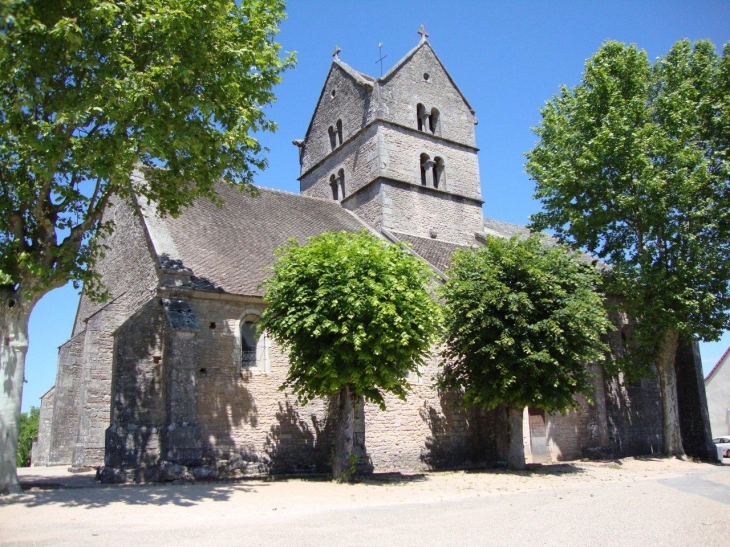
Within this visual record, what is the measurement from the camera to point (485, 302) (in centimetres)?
1625

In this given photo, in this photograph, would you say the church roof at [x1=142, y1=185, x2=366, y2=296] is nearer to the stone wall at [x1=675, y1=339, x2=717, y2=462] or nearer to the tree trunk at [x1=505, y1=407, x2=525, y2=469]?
the tree trunk at [x1=505, y1=407, x2=525, y2=469]

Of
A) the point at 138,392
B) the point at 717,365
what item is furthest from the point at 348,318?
the point at 717,365

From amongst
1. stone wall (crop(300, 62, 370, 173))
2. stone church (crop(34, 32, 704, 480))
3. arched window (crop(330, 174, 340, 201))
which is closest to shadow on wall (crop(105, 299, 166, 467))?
stone church (crop(34, 32, 704, 480))

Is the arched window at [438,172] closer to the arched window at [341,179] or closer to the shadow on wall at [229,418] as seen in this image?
the arched window at [341,179]

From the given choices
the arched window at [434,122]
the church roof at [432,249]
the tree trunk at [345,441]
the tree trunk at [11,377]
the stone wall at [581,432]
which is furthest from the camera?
the arched window at [434,122]

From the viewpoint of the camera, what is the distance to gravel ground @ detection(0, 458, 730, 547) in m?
7.54

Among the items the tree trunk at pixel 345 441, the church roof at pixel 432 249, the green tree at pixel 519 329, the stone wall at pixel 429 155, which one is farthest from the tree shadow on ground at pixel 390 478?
the stone wall at pixel 429 155

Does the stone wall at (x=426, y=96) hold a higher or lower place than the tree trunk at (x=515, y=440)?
higher

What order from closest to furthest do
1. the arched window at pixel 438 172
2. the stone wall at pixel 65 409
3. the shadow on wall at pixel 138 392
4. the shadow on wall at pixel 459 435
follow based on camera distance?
the shadow on wall at pixel 138 392, the stone wall at pixel 65 409, the shadow on wall at pixel 459 435, the arched window at pixel 438 172

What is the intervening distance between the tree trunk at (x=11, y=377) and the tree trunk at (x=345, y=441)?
20.9 ft

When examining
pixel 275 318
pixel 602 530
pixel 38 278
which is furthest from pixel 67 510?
pixel 602 530

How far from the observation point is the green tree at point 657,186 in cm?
1925

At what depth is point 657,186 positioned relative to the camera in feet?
61.5

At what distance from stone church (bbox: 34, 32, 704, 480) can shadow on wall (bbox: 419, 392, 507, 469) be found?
1.9 inches
